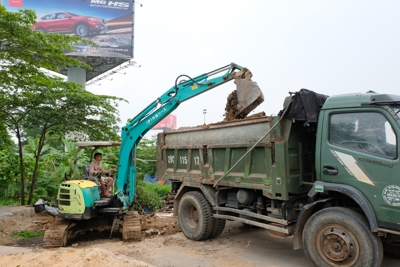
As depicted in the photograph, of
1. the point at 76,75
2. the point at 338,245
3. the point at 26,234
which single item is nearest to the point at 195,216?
the point at 338,245

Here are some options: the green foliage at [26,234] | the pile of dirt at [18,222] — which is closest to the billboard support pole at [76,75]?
the pile of dirt at [18,222]

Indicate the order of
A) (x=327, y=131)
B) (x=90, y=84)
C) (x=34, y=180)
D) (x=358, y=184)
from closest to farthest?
(x=358, y=184)
(x=327, y=131)
(x=34, y=180)
(x=90, y=84)

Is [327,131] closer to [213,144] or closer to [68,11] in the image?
[213,144]

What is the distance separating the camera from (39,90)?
1073cm

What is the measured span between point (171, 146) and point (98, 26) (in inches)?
1097

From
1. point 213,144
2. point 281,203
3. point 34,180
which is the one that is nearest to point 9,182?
point 34,180

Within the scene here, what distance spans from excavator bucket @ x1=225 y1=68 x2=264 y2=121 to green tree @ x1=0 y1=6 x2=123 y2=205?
417cm

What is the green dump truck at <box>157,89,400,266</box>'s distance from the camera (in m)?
4.46

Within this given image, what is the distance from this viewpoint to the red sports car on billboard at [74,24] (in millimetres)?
31828

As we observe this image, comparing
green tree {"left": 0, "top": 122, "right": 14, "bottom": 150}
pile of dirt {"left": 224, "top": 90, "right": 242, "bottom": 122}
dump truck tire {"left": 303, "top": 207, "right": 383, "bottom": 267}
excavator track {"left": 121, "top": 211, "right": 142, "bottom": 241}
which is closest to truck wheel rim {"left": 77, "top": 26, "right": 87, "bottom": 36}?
green tree {"left": 0, "top": 122, "right": 14, "bottom": 150}

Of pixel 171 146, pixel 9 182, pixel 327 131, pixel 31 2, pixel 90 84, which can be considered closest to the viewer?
pixel 327 131

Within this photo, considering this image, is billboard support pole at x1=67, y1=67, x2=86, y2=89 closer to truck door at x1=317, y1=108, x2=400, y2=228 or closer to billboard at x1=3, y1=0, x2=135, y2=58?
billboard at x1=3, y1=0, x2=135, y2=58

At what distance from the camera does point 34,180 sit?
1177 cm

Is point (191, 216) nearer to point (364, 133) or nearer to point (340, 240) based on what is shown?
point (340, 240)
